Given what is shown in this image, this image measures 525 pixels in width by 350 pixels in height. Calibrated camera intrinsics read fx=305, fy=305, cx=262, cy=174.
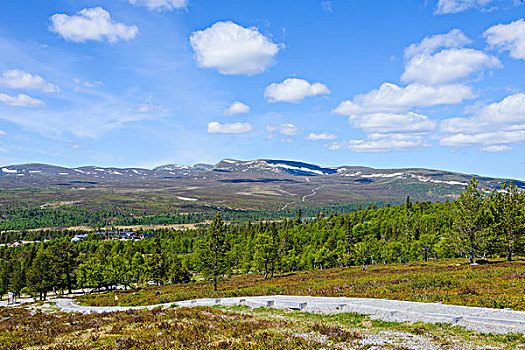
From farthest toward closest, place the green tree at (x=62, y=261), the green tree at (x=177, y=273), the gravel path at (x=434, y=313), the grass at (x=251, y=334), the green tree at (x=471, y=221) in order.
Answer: the green tree at (x=177, y=273)
the green tree at (x=62, y=261)
the green tree at (x=471, y=221)
the gravel path at (x=434, y=313)
the grass at (x=251, y=334)

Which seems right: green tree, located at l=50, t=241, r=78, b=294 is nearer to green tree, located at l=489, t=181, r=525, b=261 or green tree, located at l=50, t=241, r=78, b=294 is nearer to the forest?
the forest

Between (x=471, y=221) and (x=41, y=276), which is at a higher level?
(x=471, y=221)

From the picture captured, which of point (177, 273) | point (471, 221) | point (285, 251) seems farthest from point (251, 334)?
point (285, 251)

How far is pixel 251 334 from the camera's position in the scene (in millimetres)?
16672

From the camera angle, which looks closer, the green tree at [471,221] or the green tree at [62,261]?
the green tree at [471,221]

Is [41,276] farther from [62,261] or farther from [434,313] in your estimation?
[434,313]

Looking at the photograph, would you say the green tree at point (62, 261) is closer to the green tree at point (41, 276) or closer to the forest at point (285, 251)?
the forest at point (285, 251)

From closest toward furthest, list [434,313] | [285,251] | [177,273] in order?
1. [434,313]
2. [177,273]
3. [285,251]

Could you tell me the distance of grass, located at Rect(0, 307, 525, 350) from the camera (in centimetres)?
1439

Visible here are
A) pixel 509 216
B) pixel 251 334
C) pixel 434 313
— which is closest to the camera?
pixel 251 334

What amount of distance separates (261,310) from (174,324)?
25.8ft

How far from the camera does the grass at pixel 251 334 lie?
14.4 metres

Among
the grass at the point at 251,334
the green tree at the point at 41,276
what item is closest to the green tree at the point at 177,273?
the green tree at the point at 41,276

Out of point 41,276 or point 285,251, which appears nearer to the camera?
point 41,276
